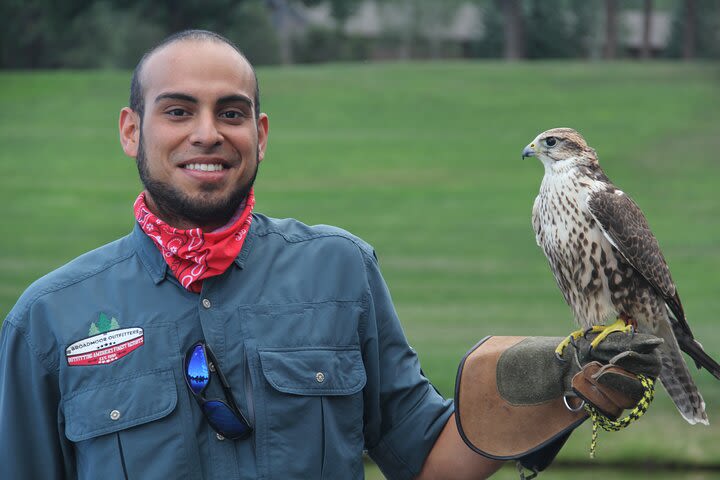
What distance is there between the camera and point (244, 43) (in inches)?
1407

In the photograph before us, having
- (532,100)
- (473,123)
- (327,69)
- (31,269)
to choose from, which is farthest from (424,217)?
(327,69)

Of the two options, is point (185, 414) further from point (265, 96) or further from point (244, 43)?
point (244, 43)

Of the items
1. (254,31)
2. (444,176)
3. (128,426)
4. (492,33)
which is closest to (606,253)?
(128,426)

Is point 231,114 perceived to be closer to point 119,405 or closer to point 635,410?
point 119,405

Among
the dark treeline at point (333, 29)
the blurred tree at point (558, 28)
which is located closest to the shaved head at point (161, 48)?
the dark treeline at point (333, 29)

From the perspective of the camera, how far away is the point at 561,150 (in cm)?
297

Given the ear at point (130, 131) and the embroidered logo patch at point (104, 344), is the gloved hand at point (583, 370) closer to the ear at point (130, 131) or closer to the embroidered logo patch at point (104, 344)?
the embroidered logo patch at point (104, 344)

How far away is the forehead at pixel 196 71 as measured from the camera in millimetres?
2248

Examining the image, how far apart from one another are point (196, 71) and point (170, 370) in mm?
605

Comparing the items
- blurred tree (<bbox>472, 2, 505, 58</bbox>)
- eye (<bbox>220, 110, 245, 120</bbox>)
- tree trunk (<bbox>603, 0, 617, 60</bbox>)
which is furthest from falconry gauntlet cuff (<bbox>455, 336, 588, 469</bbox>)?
blurred tree (<bbox>472, 2, 505, 58</bbox>)

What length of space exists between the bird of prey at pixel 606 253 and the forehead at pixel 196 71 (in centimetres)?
100

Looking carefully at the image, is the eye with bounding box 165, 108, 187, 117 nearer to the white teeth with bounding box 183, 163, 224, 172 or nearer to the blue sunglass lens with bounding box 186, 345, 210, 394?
the white teeth with bounding box 183, 163, 224, 172

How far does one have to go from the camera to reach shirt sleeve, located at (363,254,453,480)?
2459 mm

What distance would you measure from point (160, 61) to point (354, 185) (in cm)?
1750
